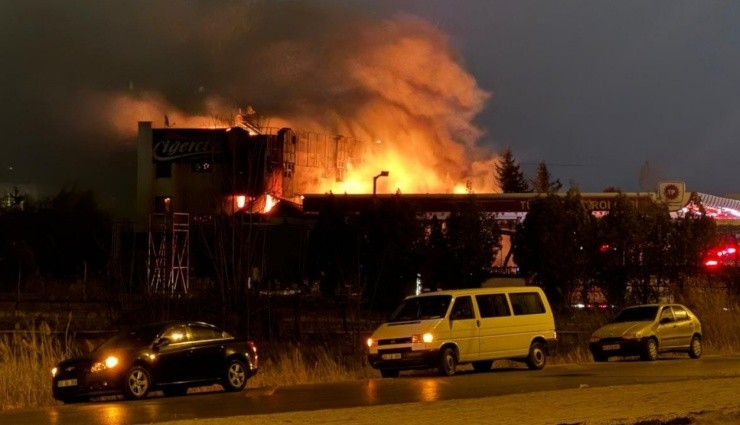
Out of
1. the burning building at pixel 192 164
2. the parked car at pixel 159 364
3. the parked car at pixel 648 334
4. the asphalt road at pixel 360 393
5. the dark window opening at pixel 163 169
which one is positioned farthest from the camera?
the dark window opening at pixel 163 169

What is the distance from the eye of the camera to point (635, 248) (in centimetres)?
4759

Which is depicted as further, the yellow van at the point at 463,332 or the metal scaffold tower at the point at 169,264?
the metal scaffold tower at the point at 169,264

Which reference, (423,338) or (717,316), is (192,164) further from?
(423,338)

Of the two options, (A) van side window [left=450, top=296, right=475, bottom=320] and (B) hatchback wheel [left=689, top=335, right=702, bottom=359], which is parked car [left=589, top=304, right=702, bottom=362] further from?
(A) van side window [left=450, top=296, right=475, bottom=320]

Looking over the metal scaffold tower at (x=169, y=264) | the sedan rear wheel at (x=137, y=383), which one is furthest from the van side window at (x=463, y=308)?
the metal scaffold tower at (x=169, y=264)

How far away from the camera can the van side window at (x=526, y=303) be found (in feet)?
83.5

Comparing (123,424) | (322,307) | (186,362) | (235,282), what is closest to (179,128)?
(322,307)

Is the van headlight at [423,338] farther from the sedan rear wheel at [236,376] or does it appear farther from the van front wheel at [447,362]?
the sedan rear wheel at [236,376]

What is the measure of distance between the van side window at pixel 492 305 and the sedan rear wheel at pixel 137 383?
27.1ft

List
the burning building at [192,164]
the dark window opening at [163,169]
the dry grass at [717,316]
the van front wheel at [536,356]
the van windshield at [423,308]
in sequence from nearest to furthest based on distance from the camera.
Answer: the van windshield at [423,308]
the van front wheel at [536,356]
the dry grass at [717,316]
the burning building at [192,164]
the dark window opening at [163,169]

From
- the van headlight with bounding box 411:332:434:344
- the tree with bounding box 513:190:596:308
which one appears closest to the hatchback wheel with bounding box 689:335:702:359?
the van headlight with bounding box 411:332:434:344

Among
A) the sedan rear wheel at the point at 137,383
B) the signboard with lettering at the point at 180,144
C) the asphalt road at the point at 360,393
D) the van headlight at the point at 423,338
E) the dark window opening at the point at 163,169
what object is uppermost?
the signboard with lettering at the point at 180,144

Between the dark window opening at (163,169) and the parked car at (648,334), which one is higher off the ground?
the dark window opening at (163,169)

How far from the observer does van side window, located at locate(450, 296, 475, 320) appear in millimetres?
24080
